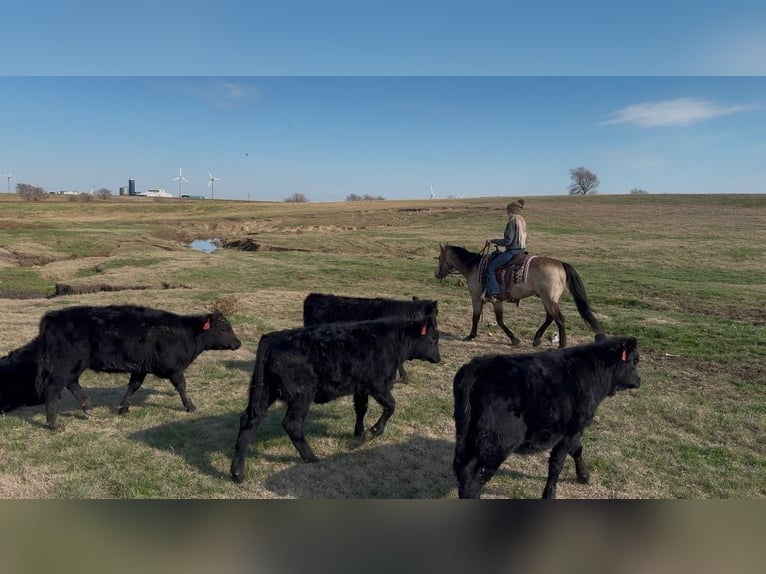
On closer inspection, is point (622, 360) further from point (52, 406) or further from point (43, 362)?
point (43, 362)

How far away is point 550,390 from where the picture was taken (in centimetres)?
462

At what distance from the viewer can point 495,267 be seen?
11.6 meters

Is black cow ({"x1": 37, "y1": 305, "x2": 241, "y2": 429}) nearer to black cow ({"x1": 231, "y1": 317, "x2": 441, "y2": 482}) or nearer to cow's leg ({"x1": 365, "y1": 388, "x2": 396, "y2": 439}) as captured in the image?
black cow ({"x1": 231, "y1": 317, "x2": 441, "y2": 482})

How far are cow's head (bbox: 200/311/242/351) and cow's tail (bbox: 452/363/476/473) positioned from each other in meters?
4.35

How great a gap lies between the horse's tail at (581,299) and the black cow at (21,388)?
9.02 meters

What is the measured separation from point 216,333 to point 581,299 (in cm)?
734

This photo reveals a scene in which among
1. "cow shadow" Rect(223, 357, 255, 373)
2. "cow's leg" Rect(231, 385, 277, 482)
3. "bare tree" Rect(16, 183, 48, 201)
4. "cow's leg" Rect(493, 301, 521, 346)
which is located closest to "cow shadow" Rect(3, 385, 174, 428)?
"cow shadow" Rect(223, 357, 255, 373)

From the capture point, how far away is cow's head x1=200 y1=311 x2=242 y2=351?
7460 mm

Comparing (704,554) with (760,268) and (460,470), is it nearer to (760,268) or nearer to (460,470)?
(460,470)

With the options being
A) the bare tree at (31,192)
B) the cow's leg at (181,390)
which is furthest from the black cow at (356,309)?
the bare tree at (31,192)

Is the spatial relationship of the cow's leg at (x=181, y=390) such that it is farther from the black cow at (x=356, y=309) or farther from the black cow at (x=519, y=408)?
the black cow at (x=519, y=408)

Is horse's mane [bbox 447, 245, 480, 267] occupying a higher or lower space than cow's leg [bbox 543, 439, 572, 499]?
higher

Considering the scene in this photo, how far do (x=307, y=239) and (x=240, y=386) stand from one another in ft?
89.1

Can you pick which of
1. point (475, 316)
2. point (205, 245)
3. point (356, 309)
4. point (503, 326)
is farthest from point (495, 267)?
point (205, 245)
